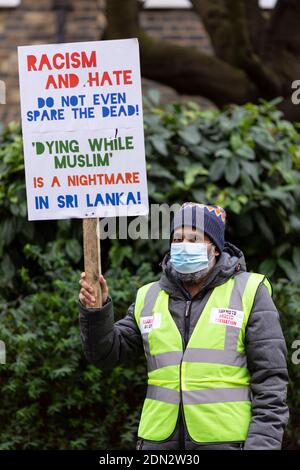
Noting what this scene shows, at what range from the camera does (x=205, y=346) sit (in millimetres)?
3881

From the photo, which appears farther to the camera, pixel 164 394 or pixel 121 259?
pixel 121 259

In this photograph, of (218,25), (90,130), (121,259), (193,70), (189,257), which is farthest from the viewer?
→ (218,25)

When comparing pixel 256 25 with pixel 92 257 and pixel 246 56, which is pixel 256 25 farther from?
pixel 92 257

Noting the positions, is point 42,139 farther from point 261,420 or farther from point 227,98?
point 227,98

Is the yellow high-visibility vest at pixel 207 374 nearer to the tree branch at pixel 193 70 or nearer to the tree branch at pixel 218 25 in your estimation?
the tree branch at pixel 193 70

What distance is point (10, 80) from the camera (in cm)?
1210

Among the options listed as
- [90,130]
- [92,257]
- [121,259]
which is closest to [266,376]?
[92,257]

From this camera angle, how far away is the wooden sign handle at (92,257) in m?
4.11

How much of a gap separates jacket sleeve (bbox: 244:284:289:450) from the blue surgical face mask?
0.25 meters

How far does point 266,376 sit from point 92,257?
2.86 feet

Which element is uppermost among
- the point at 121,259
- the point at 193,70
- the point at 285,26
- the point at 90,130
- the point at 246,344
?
the point at 285,26

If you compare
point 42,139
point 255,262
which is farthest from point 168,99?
point 42,139

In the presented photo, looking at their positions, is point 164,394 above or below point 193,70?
below

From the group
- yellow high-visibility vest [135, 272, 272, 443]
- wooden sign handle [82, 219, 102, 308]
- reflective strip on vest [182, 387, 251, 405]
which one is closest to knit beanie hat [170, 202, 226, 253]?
yellow high-visibility vest [135, 272, 272, 443]
